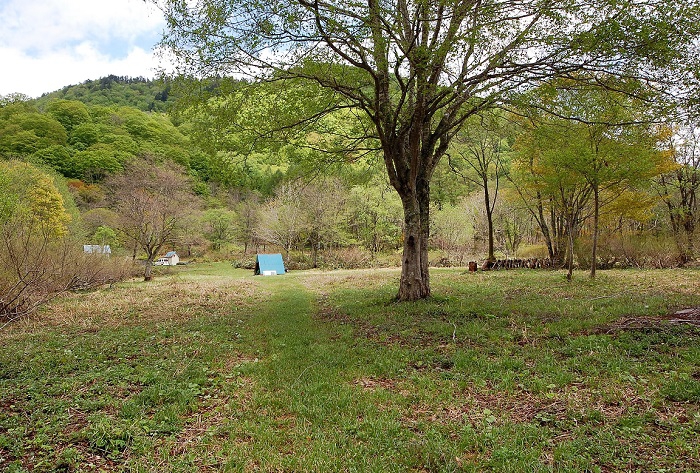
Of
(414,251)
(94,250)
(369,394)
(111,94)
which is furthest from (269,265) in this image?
(111,94)

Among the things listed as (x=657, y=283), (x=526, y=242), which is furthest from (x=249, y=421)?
(x=526, y=242)

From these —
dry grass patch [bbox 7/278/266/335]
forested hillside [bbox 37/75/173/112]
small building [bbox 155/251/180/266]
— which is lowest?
dry grass patch [bbox 7/278/266/335]

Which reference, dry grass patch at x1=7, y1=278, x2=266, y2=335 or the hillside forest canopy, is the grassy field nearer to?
dry grass patch at x1=7, y1=278, x2=266, y2=335

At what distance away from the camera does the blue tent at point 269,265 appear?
30042mm

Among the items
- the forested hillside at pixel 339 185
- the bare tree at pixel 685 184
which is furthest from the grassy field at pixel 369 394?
the bare tree at pixel 685 184

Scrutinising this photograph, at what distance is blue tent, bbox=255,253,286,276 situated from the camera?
3004 centimetres

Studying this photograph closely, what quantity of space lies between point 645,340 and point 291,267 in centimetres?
3164

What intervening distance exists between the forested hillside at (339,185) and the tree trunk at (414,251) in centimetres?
344

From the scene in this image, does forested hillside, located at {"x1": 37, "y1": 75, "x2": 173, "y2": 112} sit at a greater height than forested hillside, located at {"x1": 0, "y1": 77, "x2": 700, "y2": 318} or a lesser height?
greater

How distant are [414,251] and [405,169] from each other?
7.51 feet

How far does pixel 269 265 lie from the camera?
30844 millimetres

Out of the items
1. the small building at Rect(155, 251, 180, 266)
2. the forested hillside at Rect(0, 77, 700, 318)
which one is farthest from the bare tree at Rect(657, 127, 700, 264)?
the small building at Rect(155, 251, 180, 266)

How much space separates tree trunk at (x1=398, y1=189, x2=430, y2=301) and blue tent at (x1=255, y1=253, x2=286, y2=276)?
67.7 feet

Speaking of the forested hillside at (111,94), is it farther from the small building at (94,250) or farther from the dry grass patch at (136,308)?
the dry grass patch at (136,308)
